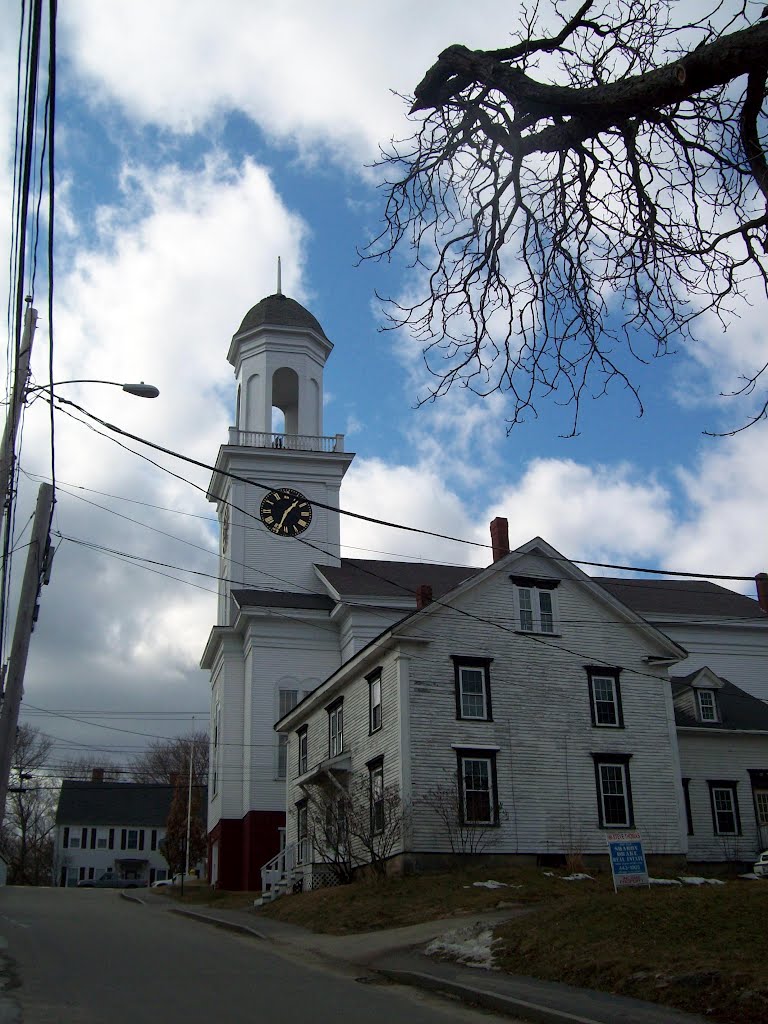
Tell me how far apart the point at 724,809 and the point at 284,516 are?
2235cm

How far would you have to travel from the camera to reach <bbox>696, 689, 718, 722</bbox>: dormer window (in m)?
35.2

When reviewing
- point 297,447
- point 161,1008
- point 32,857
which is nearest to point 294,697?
point 297,447

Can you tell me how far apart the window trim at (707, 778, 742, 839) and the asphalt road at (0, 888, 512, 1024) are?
17223mm

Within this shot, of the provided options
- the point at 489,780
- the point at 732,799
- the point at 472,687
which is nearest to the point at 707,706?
the point at 732,799

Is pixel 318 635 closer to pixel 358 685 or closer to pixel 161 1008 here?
pixel 358 685

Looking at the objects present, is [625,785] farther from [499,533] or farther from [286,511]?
[286,511]

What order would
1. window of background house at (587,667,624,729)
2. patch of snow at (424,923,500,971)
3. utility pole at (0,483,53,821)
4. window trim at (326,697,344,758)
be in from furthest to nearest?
window trim at (326,697,344,758)
window of background house at (587,667,624,729)
utility pole at (0,483,53,821)
patch of snow at (424,923,500,971)

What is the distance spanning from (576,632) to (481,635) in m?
3.02

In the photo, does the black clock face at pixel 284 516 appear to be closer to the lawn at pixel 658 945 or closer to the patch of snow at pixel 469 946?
the lawn at pixel 658 945

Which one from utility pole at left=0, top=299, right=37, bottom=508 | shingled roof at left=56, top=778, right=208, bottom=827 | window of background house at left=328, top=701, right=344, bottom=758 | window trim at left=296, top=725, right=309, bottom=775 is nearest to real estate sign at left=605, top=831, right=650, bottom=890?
utility pole at left=0, top=299, right=37, bottom=508

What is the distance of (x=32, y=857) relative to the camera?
8781 centimetres

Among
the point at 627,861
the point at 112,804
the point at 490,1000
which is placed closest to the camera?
the point at 490,1000

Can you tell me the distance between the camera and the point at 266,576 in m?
46.9

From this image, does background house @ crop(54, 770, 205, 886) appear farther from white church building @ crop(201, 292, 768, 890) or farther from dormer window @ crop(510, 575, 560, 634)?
dormer window @ crop(510, 575, 560, 634)
